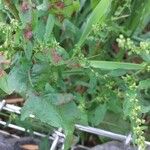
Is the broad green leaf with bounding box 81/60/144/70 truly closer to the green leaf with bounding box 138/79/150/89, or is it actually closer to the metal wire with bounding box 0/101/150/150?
the green leaf with bounding box 138/79/150/89

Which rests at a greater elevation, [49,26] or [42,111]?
[49,26]

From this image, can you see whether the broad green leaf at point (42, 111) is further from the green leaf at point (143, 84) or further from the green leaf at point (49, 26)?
the green leaf at point (143, 84)

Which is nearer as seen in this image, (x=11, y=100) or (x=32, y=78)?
(x=32, y=78)

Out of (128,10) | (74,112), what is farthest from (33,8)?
(128,10)

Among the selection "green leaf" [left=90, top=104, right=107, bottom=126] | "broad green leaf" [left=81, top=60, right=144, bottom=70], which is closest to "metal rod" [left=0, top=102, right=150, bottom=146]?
"green leaf" [left=90, top=104, right=107, bottom=126]

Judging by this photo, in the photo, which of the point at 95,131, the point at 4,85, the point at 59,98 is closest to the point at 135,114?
the point at 59,98

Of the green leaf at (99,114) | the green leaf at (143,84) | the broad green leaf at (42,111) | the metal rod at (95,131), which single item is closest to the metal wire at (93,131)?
the metal rod at (95,131)

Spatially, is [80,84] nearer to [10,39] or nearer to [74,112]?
[74,112]

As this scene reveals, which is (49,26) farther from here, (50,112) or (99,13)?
(50,112)

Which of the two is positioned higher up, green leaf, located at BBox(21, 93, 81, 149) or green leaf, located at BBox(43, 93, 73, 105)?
green leaf, located at BBox(43, 93, 73, 105)

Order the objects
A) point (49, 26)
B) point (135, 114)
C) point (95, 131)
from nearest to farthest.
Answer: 1. point (135, 114)
2. point (49, 26)
3. point (95, 131)

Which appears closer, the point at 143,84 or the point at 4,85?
the point at 4,85
